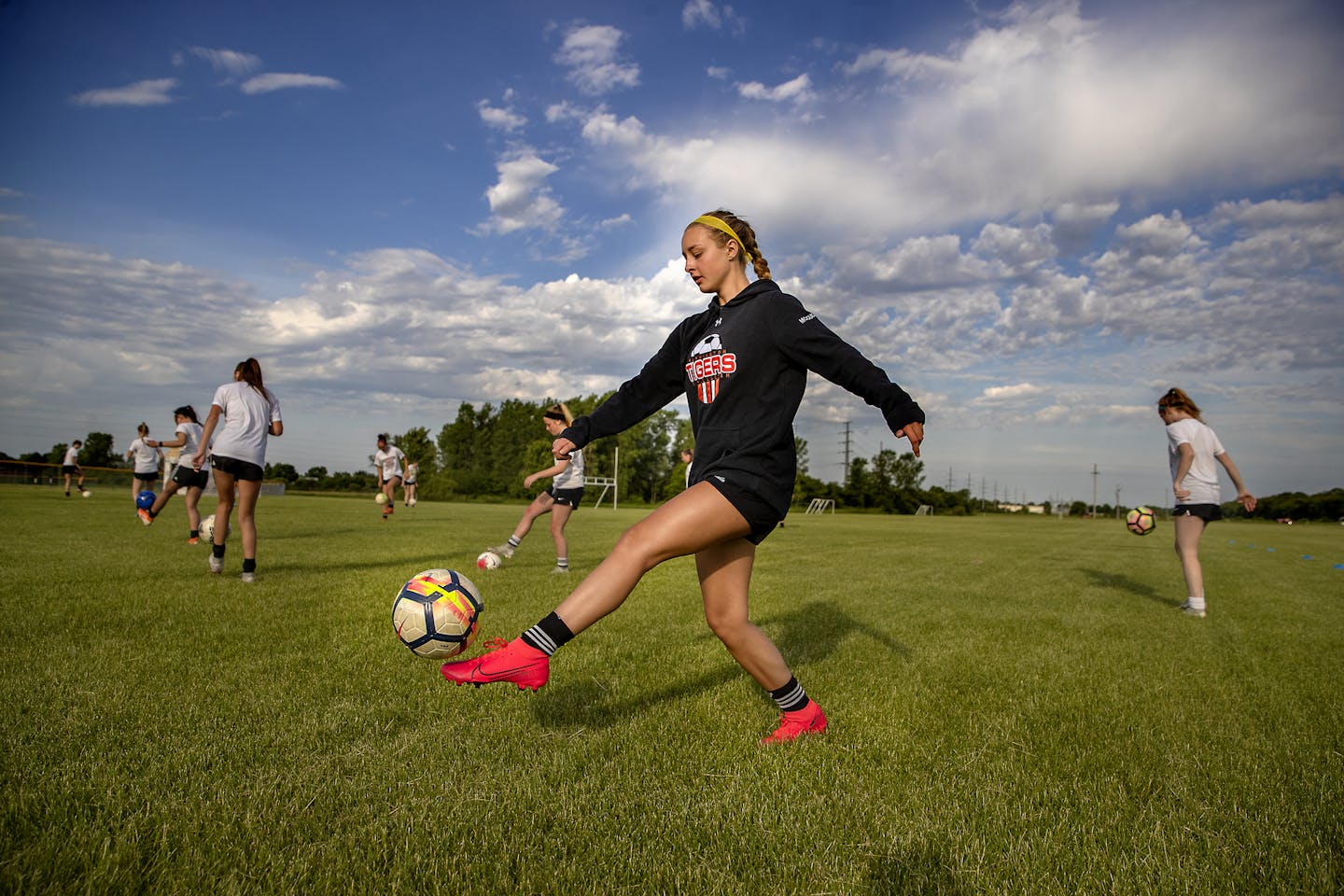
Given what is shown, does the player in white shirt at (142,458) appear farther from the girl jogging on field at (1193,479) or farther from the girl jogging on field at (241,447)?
the girl jogging on field at (1193,479)

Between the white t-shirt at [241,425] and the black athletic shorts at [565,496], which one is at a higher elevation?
the white t-shirt at [241,425]

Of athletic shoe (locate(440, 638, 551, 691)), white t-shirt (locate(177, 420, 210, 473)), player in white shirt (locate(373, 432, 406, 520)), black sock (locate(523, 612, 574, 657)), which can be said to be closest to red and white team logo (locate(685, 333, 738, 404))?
black sock (locate(523, 612, 574, 657))

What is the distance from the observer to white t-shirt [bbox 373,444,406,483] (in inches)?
1000

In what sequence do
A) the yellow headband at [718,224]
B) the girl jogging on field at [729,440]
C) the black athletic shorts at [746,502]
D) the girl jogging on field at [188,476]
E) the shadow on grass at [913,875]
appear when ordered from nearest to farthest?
the shadow on grass at [913,875] → the girl jogging on field at [729,440] → the black athletic shorts at [746,502] → the yellow headband at [718,224] → the girl jogging on field at [188,476]

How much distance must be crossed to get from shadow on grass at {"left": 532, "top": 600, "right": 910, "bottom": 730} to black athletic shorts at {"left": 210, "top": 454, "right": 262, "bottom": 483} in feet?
18.7

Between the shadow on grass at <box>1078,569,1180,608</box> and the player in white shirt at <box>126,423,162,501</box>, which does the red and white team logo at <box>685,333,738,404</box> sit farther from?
the player in white shirt at <box>126,423,162,501</box>

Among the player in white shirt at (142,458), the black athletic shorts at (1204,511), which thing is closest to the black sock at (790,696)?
the black athletic shorts at (1204,511)

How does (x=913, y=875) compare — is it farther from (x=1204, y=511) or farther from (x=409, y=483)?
(x=409, y=483)

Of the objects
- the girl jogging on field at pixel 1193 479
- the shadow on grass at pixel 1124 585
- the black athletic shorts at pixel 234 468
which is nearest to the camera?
the black athletic shorts at pixel 234 468

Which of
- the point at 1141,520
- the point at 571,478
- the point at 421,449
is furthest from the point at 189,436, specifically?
the point at 421,449

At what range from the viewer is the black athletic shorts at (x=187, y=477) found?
13.1m

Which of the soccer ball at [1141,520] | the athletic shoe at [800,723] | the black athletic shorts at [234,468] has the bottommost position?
the athletic shoe at [800,723]

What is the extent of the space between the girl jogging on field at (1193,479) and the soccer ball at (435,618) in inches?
353

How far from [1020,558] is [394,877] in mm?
17163
